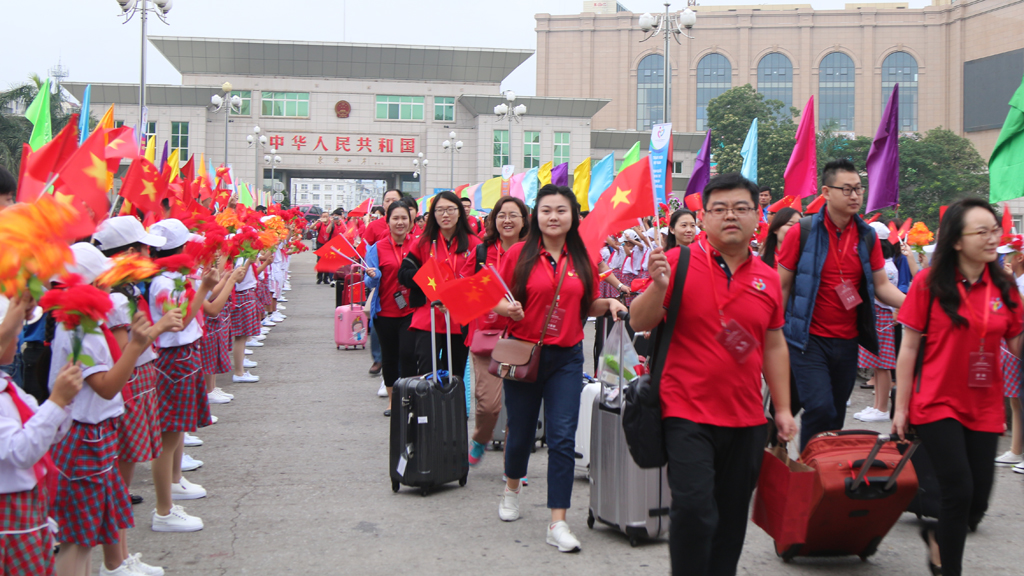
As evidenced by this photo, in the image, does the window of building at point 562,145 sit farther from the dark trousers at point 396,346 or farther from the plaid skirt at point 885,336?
the dark trousers at point 396,346

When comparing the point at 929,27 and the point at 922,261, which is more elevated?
the point at 929,27

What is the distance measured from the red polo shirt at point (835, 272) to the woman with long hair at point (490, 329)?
187 centimetres

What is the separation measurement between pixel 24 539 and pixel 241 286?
7524mm

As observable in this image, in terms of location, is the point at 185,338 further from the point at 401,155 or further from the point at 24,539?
the point at 401,155

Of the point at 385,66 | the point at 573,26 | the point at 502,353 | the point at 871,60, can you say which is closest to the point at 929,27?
the point at 871,60

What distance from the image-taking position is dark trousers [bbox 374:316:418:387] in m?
7.08

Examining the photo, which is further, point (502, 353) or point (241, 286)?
point (241, 286)

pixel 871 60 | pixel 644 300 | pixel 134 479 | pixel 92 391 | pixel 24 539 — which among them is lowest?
pixel 134 479

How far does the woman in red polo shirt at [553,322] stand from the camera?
183 inches

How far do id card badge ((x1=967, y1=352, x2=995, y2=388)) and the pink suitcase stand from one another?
9794mm

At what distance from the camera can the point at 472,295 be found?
4.92 m

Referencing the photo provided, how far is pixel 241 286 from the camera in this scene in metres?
10.2

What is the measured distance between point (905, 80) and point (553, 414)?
298 ft

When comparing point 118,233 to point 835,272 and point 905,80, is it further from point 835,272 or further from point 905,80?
point 905,80
